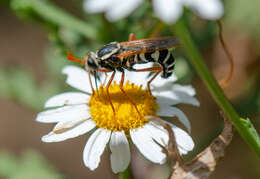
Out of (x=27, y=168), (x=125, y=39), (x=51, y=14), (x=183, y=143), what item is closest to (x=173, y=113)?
(x=183, y=143)

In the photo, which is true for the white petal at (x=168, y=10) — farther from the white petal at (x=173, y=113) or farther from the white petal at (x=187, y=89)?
Answer: the white petal at (x=187, y=89)

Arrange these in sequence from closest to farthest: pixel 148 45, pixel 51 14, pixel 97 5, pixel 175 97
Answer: pixel 97 5 → pixel 148 45 → pixel 175 97 → pixel 51 14

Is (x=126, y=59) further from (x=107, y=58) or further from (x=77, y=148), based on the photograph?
(x=77, y=148)

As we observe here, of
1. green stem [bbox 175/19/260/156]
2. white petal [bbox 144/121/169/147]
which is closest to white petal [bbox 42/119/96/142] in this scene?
white petal [bbox 144/121/169/147]

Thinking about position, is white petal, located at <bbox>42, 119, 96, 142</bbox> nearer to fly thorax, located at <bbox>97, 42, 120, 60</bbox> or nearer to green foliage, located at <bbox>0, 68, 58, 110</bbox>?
fly thorax, located at <bbox>97, 42, 120, 60</bbox>

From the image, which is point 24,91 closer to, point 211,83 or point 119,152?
point 119,152

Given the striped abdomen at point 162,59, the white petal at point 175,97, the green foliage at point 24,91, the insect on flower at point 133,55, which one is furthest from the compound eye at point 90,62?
the green foliage at point 24,91
